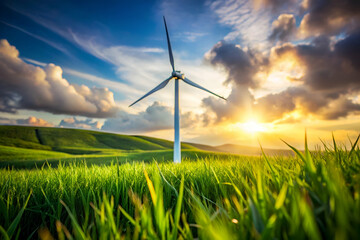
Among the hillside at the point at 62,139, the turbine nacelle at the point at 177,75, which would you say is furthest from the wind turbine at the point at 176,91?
the hillside at the point at 62,139

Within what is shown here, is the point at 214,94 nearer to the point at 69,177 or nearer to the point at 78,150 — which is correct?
the point at 69,177

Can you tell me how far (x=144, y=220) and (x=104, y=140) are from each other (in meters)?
107

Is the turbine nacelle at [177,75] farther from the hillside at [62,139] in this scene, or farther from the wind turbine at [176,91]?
the hillside at [62,139]

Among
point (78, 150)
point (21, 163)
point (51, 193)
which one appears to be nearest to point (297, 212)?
point (51, 193)

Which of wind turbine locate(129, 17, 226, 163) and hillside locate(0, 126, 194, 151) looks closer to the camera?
wind turbine locate(129, 17, 226, 163)

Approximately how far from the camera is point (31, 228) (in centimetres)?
211

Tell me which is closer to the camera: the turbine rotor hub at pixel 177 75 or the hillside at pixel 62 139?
the turbine rotor hub at pixel 177 75

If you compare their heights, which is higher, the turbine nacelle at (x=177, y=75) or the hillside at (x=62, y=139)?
the turbine nacelle at (x=177, y=75)

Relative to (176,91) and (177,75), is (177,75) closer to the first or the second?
(177,75)

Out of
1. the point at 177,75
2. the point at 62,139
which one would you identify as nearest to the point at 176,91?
the point at 177,75

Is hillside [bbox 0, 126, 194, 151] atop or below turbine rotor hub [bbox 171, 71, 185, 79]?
below

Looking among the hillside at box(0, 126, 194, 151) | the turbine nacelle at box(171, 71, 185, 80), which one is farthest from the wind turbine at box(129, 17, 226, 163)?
the hillside at box(0, 126, 194, 151)

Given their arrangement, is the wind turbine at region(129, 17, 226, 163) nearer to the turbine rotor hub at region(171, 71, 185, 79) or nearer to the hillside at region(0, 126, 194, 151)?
the turbine rotor hub at region(171, 71, 185, 79)

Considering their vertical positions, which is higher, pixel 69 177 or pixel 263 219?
pixel 263 219
